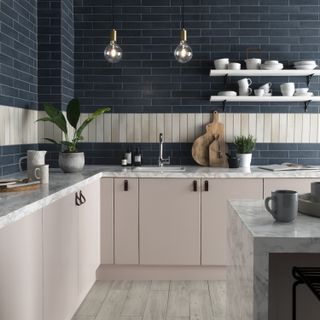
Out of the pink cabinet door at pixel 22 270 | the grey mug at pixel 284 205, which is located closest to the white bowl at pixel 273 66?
the pink cabinet door at pixel 22 270

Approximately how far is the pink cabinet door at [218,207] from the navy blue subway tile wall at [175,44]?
3.29 feet

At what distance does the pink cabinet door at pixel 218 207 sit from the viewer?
4074 millimetres

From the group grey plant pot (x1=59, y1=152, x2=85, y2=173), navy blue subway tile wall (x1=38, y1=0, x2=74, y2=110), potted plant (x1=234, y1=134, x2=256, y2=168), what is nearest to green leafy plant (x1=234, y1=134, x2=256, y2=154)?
potted plant (x1=234, y1=134, x2=256, y2=168)

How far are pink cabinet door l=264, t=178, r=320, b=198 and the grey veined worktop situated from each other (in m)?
0.04

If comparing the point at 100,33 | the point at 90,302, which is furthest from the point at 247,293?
the point at 100,33

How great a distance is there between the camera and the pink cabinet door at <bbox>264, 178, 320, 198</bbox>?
4039 mm

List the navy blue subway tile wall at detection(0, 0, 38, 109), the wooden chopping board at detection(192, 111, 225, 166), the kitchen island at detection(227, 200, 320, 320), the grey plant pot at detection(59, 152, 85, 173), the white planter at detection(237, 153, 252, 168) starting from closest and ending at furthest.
→ the kitchen island at detection(227, 200, 320, 320) → the navy blue subway tile wall at detection(0, 0, 38, 109) → the grey plant pot at detection(59, 152, 85, 173) → the white planter at detection(237, 153, 252, 168) → the wooden chopping board at detection(192, 111, 225, 166)

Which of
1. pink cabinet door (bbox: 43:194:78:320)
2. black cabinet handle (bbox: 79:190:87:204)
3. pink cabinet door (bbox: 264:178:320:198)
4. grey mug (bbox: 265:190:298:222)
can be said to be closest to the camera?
grey mug (bbox: 265:190:298:222)

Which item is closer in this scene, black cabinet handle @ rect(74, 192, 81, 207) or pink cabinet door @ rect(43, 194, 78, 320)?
pink cabinet door @ rect(43, 194, 78, 320)

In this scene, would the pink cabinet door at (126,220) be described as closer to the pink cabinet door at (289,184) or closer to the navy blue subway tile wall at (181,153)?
the navy blue subway tile wall at (181,153)

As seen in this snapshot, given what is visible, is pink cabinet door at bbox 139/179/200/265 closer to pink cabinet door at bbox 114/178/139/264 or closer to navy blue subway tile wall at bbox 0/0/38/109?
pink cabinet door at bbox 114/178/139/264

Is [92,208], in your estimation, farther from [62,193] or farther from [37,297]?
[37,297]

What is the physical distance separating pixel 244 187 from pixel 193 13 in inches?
71.8

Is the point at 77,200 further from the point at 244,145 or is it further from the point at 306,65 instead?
the point at 306,65
